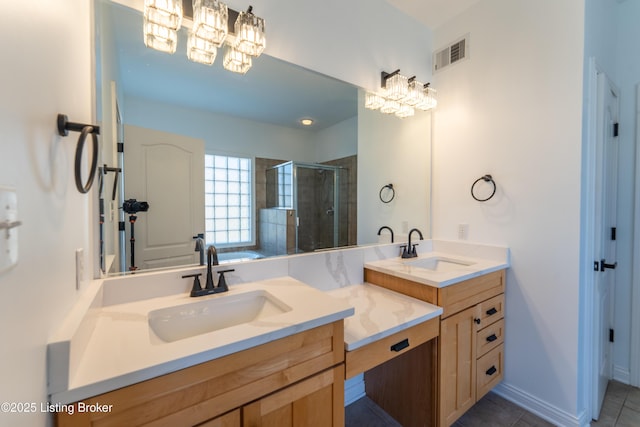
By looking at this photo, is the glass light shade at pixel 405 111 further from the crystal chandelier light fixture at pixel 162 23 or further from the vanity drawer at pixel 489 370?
the vanity drawer at pixel 489 370

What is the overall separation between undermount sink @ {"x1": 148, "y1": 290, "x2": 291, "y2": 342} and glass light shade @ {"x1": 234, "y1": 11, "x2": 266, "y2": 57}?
3.87 feet

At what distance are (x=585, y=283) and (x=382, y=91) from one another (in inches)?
68.7

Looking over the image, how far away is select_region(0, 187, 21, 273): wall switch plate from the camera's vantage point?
1.37 ft

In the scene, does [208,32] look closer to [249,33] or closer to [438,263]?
[249,33]

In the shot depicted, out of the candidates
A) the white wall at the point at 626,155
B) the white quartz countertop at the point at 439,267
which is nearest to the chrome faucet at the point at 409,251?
the white quartz countertop at the point at 439,267

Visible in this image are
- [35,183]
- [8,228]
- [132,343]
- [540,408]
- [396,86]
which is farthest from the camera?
[396,86]

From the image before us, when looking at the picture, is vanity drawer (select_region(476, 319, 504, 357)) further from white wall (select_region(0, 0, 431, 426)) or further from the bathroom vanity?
white wall (select_region(0, 0, 431, 426))

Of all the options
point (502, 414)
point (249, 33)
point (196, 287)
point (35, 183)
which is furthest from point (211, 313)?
point (502, 414)

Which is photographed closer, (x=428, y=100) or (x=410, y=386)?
(x=410, y=386)

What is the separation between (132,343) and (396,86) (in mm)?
2035

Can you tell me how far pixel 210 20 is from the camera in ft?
3.98

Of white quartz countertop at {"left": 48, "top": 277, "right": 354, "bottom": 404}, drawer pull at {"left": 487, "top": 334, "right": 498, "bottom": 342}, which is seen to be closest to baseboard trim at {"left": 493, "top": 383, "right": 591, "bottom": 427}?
drawer pull at {"left": 487, "top": 334, "right": 498, "bottom": 342}

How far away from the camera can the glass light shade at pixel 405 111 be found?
2059mm

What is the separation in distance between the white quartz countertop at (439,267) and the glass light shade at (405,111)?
1108 millimetres
